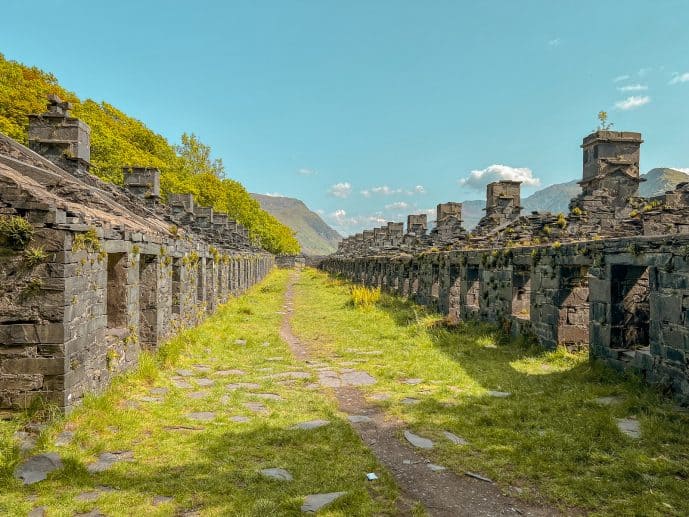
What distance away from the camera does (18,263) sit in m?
5.93

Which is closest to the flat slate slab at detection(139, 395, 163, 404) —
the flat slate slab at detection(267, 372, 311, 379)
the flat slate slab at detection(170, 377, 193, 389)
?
the flat slate slab at detection(170, 377, 193, 389)

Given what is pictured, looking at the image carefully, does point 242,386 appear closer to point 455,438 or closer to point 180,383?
point 180,383

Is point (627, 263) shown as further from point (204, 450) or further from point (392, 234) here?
point (392, 234)

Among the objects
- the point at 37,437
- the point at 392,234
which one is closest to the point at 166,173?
the point at 392,234

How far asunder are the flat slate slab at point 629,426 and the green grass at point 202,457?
3.18m

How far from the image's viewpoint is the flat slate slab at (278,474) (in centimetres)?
489

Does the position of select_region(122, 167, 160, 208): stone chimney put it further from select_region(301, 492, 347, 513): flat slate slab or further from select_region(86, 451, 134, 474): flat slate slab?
select_region(301, 492, 347, 513): flat slate slab

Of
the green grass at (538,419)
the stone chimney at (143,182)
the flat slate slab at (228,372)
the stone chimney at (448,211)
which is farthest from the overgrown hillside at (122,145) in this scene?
the green grass at (538,419)

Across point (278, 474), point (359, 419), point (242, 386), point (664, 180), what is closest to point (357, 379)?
point (242, 386)

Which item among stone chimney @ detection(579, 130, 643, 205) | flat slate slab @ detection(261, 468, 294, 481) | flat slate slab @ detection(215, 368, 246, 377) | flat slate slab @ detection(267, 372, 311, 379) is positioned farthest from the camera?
stone chimney @ detection(579, 130, 643, 205)

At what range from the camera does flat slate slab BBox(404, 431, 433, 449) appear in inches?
228

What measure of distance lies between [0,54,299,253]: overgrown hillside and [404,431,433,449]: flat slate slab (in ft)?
81.2

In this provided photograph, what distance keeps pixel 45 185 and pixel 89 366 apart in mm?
Answer: 2717

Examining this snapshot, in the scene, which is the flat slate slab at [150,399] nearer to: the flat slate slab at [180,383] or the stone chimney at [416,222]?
the flat slate slab at [180,383]
